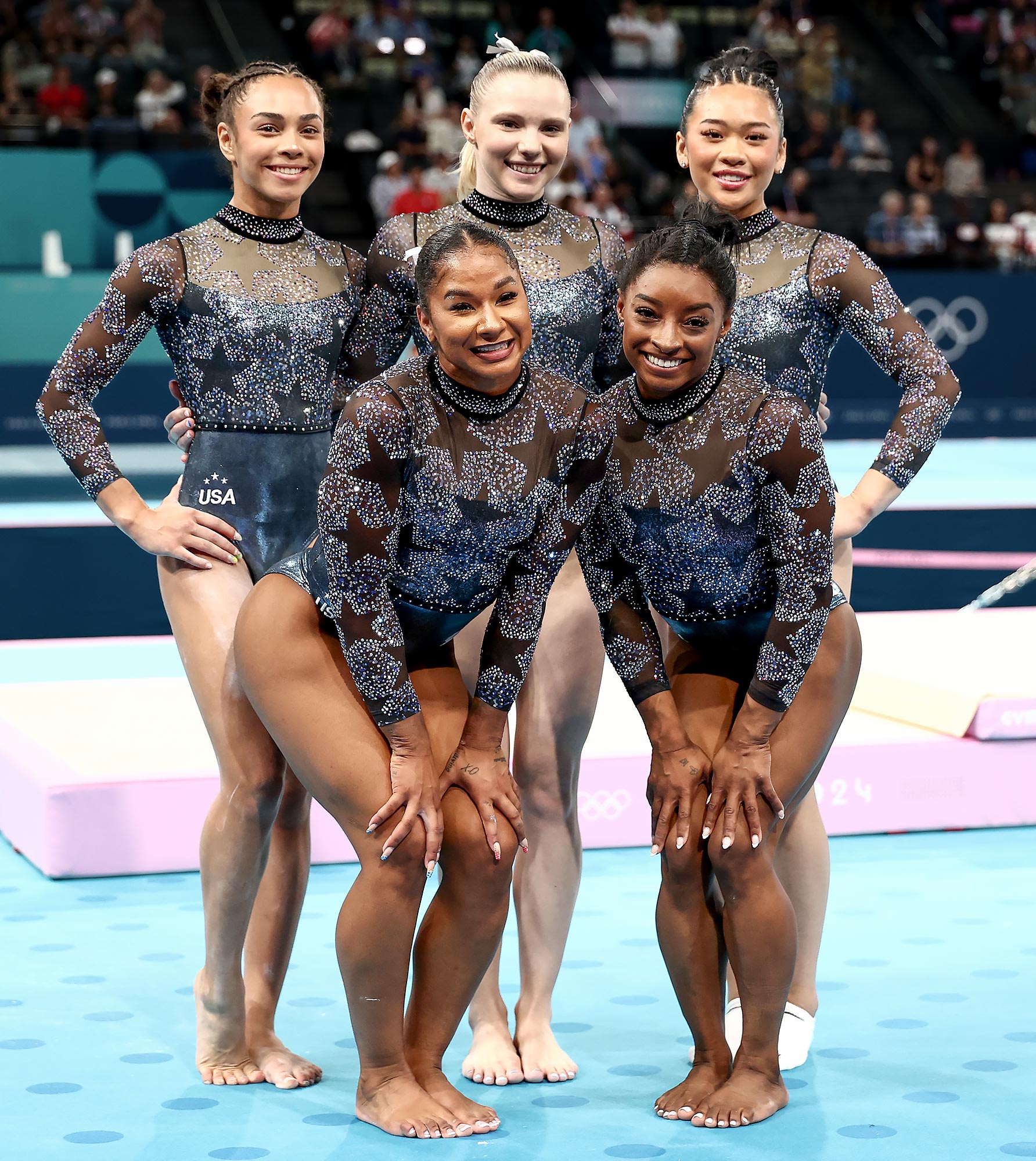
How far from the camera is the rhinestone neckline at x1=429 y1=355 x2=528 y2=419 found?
2.46m

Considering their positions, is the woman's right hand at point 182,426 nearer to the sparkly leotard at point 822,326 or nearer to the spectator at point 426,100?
the sparkly leotard at point 822,326

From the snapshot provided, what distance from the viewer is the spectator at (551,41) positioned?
49.6 ft

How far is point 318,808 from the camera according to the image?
3975 millimetres

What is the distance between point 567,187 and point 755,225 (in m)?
10.5

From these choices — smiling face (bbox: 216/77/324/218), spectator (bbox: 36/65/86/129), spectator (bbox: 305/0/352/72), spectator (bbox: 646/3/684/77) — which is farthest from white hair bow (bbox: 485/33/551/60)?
spectator (bbox: 646/3/684/77)

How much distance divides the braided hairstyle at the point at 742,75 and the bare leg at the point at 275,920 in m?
1.46

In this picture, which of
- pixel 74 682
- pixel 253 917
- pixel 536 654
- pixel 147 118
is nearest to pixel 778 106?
pixel 536 654

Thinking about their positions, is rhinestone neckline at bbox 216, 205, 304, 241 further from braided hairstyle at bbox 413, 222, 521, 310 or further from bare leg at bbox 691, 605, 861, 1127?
bare leg at bbox 691, 605, 861, 1127

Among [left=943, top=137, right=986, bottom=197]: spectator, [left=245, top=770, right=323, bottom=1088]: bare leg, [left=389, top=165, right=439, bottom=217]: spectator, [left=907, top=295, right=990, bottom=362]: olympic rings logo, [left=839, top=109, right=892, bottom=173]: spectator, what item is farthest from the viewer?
[left=839, top=109, right=892, bottom=173]: spectator

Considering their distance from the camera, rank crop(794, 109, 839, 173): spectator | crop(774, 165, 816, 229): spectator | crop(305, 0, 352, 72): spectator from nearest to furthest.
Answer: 1. crop(774, 165, 816, 229): spectator
2. crop(305, 0, 352, 72): spectator
3. crop(794, 109, 839, 173): spectator

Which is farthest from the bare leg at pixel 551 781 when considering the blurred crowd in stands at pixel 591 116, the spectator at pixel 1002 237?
the spectator at pixel 1002 237

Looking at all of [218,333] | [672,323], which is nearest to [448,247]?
[672,323]

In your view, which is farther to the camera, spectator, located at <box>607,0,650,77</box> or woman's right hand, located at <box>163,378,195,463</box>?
spectator, located at <box>607,0,650,77</box>

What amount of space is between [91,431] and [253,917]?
916mm
